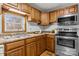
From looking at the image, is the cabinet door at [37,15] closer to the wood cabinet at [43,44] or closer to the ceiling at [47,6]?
the ceiling at [47,6]

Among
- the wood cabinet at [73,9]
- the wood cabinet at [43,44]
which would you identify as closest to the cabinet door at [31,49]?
the wood cabinet at [43,44]

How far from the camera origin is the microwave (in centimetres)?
119

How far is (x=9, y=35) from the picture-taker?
1154 mm

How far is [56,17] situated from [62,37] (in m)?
0.40

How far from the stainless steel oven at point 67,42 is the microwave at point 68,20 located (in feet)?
0.41

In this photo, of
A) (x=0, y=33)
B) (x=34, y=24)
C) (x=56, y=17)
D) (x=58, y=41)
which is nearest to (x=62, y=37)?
(x=58, y=41)

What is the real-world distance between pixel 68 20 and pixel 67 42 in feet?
1.27

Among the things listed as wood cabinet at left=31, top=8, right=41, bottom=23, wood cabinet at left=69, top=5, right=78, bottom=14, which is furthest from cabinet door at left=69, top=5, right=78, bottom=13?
wood cabinet at left=31, top=8, right=41, bottom=23

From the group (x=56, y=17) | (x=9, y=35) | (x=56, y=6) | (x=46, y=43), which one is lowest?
(x=46, y=43)

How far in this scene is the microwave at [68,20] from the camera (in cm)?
119

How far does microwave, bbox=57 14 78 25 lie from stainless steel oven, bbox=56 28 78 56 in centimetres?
12

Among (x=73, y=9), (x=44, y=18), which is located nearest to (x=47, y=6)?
(x=44, y=18)

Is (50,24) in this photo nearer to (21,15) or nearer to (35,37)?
(35,37)

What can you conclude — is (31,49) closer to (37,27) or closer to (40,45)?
(40,45)
